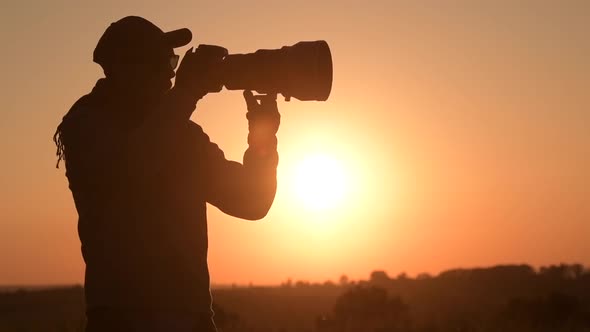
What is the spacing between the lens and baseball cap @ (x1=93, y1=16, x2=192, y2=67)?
512cm

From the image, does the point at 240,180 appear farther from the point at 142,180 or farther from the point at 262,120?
the point at 142,180

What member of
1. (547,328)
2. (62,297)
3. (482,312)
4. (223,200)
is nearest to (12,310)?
(62,297)

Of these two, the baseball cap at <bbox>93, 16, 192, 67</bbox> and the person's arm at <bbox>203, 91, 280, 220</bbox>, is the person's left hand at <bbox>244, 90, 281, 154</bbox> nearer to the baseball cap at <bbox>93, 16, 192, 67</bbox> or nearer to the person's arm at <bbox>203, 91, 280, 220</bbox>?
the person's arm at <bbox>203, 91, 280, 220</bbox>

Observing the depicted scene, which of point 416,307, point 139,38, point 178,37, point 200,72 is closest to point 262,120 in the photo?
point 200,72

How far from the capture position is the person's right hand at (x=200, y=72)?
200 inches

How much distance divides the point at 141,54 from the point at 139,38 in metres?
0.07

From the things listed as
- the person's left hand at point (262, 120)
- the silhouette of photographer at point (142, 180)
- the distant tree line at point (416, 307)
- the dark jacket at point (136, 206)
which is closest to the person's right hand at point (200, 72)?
the silhouette of photographer at point (142, 180)

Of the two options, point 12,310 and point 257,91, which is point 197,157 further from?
point 12,310

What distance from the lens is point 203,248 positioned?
200 inches

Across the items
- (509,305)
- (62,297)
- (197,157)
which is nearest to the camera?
(197,157)

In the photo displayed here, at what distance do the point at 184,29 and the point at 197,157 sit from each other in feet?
1.91

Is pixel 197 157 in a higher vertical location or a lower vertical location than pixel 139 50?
lower

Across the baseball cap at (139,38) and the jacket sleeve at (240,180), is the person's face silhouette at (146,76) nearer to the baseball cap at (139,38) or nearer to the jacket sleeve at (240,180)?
the baseball cap at (139,38)

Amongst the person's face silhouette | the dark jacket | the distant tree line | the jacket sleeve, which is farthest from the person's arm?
the distant tree line
